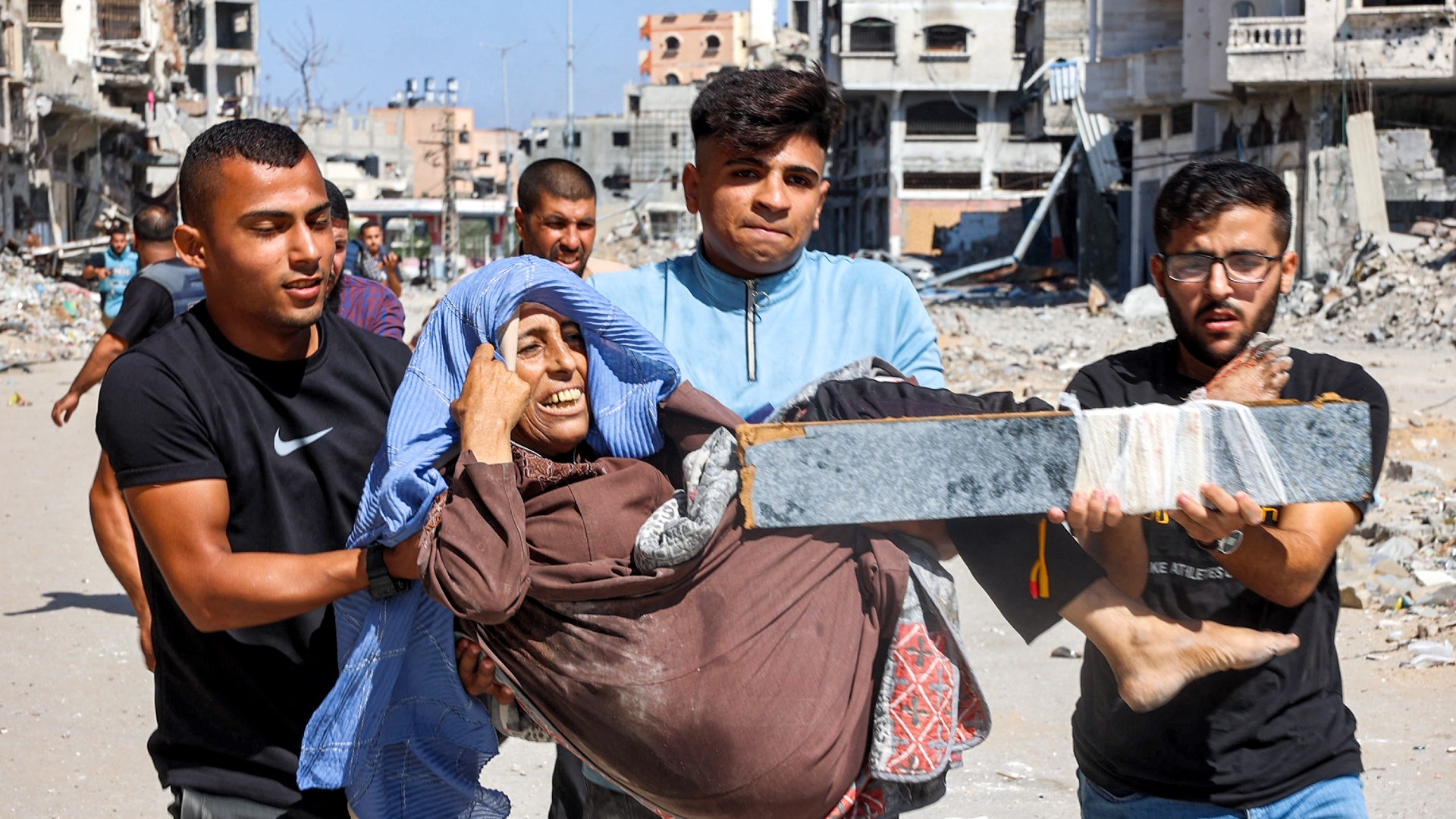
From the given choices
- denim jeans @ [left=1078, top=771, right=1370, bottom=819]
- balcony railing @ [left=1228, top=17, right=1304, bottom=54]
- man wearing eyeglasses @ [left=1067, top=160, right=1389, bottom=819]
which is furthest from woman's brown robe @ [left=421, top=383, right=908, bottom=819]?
balcony railing @ [left=1228, top=17, right=1304, bottom=54]

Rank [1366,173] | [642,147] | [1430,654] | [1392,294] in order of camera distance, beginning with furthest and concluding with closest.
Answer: [642,147] < [1366,173] < [1392,294] < [1430,654]

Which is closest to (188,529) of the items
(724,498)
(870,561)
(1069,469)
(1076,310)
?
(724,498)

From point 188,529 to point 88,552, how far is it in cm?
645

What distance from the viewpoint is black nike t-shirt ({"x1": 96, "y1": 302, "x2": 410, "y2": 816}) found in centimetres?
245

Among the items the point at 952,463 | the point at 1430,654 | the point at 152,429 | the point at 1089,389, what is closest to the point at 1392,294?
the point at 1430,654

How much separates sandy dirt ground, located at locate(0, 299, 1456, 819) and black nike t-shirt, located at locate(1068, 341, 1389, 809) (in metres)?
2.13

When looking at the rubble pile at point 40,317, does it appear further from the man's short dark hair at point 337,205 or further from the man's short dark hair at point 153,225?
the man's short dark hair at point 337,205

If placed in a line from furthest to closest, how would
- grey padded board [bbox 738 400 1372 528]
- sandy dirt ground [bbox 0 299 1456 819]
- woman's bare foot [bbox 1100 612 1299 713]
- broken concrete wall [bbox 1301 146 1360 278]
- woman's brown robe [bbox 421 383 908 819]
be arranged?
broken concrete wall [bbox 1301 146 1360 278], sandy dirt ground [bbox 0 299 1456 819], woman's bare foot [bbox 1100 612 1299 713], woman's brown robe [bbox 421 383 908 819], grey padded board [bbox 738 400 1372 528]

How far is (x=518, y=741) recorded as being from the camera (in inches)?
212

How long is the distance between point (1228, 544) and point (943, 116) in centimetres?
4813

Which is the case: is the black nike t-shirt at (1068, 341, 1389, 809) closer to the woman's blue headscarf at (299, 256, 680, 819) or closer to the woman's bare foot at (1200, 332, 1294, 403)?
the woman's bare foot at (1200, 332, 1294, 403)

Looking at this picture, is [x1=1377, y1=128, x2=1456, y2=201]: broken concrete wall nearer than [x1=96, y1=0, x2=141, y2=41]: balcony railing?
Yes

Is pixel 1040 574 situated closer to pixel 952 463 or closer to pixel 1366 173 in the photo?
pixel 952 463

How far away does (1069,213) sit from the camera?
40469 millimetres
